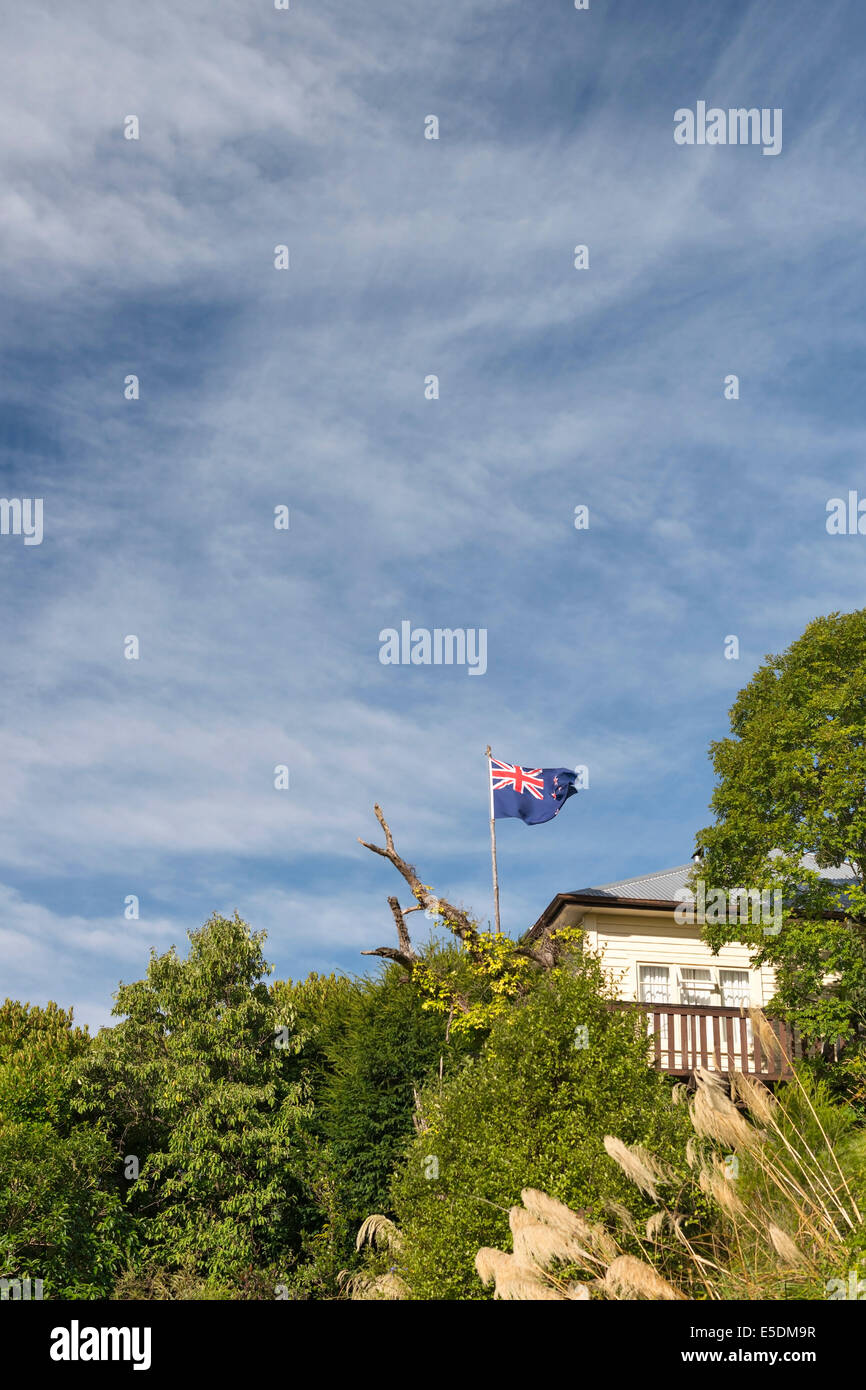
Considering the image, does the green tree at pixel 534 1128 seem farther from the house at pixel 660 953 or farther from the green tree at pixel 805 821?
the house at pixel 660 953

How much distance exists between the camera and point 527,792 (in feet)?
80.7

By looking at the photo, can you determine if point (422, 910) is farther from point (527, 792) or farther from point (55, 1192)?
point (55, 1192)

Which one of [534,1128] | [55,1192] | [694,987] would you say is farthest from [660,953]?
[55,1192]

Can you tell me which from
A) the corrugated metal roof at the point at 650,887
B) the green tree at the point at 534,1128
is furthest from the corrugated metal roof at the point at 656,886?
the green tree at the point at 534,1128

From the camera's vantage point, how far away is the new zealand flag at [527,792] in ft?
80.0

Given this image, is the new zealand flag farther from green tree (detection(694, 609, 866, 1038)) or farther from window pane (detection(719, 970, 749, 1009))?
window pane (detection(719, 970, 749, 1009))

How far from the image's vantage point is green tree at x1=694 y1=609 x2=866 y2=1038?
1906 centimetres

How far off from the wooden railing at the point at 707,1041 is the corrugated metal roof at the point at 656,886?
5.03 meters

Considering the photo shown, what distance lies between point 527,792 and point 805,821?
6576 millimetres

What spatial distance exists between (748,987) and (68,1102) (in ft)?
51.3

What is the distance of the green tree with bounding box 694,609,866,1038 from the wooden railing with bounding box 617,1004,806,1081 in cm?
92
